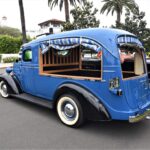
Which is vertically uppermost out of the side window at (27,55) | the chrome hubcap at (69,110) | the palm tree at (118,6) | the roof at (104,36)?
the palm tree at (118,6)

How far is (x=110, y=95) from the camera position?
4.34 m

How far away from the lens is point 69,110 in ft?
16.5

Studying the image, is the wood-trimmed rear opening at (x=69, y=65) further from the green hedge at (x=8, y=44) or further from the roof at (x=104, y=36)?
the green hedge at (x=8, y=44)

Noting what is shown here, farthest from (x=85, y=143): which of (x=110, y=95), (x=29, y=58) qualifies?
(x=29, y=58)

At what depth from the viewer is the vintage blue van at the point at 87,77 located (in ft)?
14.2

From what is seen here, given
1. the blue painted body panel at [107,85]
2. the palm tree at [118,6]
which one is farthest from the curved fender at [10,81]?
the palm tree at [118,6]

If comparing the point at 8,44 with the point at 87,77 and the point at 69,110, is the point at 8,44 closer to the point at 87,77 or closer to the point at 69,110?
the point at 69,110

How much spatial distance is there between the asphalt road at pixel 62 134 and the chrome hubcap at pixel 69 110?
0.28m

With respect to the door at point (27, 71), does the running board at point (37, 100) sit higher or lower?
lower

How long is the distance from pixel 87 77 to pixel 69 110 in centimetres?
86

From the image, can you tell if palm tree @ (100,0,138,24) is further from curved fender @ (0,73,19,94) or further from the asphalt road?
the asphalt road

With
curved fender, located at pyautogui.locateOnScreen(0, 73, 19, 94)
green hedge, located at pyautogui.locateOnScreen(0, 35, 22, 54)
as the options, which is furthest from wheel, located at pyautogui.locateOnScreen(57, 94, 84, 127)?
green hedge, located at pyautogui.locateOnScreen(0, 35, 22, 54)

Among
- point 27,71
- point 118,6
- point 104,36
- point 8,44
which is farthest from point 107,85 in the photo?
point 118,6

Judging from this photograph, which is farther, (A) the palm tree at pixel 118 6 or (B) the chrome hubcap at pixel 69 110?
(A) the palm tree at pixel 118 6
